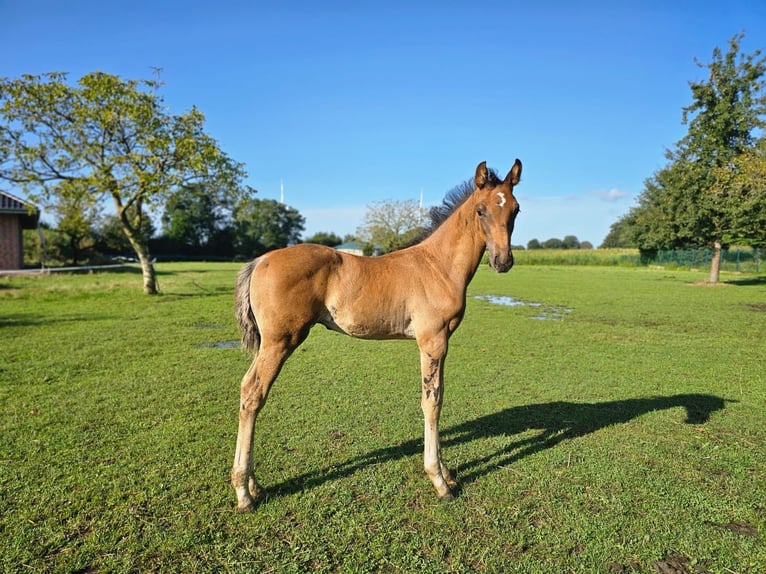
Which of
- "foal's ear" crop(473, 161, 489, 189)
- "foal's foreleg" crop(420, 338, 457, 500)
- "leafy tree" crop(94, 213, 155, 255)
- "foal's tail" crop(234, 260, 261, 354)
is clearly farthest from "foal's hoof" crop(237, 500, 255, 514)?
"leafy tree" crop(94, 213, 155, 255)

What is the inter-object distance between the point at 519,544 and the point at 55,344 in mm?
9123

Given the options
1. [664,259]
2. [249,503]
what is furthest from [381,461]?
[664,259]

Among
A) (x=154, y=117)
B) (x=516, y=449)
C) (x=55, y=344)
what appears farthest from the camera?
(x=154, y=117)

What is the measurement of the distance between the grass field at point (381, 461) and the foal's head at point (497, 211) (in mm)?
1960

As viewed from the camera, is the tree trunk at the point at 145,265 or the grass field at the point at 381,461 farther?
the tree trunk at the point at 145,265

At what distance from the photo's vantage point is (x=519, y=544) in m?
2.94

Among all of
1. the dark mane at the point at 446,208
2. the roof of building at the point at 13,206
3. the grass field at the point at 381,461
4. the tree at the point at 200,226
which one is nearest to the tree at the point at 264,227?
the tree at the point at 200,226

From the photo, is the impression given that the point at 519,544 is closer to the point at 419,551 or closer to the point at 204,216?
the point at 419,551

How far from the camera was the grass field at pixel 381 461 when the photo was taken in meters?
2.85

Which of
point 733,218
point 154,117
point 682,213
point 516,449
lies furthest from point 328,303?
point 682,213

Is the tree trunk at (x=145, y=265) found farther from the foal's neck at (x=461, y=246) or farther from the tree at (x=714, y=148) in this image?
the tree at (x=714, y=148)

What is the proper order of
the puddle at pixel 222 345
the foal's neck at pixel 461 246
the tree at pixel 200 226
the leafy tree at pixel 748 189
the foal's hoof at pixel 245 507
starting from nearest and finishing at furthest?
the foal's hoof at pixel 245 507
the foal's neck at pixel 461 246
the puddle at pixel 222 345
the leafy tree at pixel 748 189
the tree at pixel 200 226

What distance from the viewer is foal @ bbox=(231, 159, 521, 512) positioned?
11.0 feet

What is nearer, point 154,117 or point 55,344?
point 55,344
